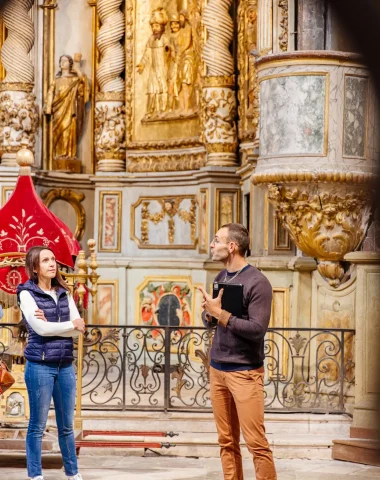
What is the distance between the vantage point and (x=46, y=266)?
5.52 metres

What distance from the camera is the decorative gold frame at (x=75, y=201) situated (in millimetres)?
14109

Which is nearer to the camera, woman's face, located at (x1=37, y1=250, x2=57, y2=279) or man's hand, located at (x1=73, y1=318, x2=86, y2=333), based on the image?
man's hand, located at (x1=73, y1=318, x2=86, y2=333)

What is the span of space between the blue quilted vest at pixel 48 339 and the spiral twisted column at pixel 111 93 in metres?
8.40

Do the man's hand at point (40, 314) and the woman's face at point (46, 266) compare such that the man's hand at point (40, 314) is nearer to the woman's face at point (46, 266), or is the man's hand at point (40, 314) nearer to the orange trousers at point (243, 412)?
the woman's face at point (46, 266)

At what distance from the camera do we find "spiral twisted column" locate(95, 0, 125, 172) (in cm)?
1388

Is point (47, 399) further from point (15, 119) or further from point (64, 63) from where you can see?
point (64, 63)

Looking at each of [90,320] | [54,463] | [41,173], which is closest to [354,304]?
[54,463]

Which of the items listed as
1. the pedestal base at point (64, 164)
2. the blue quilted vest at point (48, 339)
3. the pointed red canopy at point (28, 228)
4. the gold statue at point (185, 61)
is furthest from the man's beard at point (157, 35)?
the blue quilted vest at point (48, 339)

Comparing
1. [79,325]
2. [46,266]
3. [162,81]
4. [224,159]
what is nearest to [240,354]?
[79,325]

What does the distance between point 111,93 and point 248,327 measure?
9.67 metres

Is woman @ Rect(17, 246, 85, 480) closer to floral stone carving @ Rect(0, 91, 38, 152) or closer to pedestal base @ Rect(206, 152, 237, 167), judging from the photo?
pedestal base @ Rect(206, 152, 237, 167)

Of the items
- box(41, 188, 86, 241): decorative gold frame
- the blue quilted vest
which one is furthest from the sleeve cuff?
box(41, 188, 86, 241): decorative gold frame

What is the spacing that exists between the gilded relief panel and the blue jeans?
8045 mm

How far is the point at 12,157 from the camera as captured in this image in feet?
44.5
